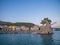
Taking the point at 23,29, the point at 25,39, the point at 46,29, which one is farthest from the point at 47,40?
the point at 23,29

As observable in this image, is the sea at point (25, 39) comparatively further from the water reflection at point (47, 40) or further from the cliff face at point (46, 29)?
the cliff face at point (46, 29)

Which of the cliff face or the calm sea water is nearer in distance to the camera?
the calm sea water

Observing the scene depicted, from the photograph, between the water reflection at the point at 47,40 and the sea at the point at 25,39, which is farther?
the water reflection at the point at 47,40

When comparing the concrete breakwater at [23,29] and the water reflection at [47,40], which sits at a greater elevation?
the concrete breakwater at [23,29]

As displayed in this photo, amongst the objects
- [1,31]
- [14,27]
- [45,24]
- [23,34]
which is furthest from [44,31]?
[1,31]

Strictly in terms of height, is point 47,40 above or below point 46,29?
below

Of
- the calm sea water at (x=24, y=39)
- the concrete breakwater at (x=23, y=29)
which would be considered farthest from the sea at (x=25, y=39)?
the concrete breakwater at (x=23, y=29)

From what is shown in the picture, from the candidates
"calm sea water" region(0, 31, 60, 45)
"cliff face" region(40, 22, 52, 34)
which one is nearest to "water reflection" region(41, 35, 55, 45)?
"calm sea water" region(0, 31, 60, 45)

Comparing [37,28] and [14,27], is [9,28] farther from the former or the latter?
→ [37,28]

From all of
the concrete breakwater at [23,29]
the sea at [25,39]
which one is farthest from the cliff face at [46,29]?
the sea at [25,39]

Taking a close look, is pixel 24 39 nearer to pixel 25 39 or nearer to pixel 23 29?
pixel 25 39

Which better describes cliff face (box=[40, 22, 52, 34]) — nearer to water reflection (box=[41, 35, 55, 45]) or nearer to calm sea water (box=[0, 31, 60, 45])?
calm sea water (box=[0, 31, 60, 45])

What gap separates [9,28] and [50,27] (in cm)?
128

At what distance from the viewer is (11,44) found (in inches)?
166
